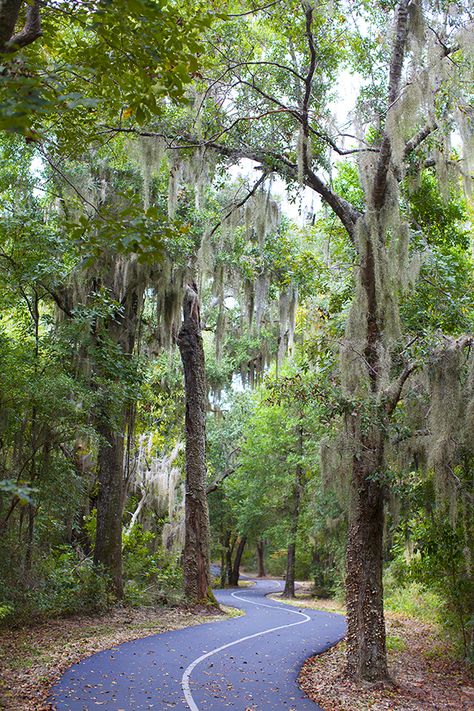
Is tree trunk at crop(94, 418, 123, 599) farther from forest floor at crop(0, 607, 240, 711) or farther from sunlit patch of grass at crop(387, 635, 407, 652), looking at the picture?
sunlit patch of grass at crop(387, 635, 407, 652)

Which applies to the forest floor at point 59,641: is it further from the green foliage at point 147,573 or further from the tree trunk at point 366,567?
the tree trunk at point 366,567

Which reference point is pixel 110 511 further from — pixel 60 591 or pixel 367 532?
pixel 367 532

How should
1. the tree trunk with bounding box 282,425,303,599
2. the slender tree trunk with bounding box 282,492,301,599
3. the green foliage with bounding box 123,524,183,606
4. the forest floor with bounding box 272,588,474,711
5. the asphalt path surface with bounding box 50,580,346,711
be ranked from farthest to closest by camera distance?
the slender tree trunk with bounding box 282,492,301,599
the tree trunk with bounding box 282,425,303,599
the green foliage with bounding box 123,524,183,606
the forest floor with bounding box 272,588,474,711
the asphalt path surface with bounding box 50,580,346,711

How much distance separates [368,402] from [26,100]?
645 centimetres

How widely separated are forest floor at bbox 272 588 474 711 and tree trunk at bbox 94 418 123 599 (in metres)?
4.92

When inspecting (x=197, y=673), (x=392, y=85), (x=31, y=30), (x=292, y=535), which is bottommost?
(x=197, y=673)

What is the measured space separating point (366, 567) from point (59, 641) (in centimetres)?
477

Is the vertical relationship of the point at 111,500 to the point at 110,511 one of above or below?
above

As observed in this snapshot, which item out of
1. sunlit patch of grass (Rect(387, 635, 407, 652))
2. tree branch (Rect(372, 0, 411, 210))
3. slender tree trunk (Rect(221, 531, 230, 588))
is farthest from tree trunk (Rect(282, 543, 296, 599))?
tree branch (Rect(372, 0, 411, 210))

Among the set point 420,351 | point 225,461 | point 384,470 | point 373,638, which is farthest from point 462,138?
point 225,461

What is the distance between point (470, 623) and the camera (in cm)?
952

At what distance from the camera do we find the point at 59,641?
9531 millimetres

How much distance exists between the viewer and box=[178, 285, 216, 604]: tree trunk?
15375mm

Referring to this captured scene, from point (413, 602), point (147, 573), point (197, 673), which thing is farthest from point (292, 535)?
point (197, 673)
